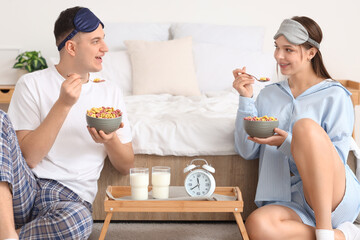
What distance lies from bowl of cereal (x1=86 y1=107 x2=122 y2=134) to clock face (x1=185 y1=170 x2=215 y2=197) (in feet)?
1.16

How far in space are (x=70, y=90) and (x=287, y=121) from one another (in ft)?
3.05

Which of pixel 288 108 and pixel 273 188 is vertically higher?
pixel 288 108

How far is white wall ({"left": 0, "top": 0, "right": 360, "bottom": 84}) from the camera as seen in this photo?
13.0 ft

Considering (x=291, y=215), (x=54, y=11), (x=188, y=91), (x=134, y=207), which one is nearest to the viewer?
(x=134, y=207)

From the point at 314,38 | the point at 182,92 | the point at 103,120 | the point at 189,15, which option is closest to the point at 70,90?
the point at 103,120

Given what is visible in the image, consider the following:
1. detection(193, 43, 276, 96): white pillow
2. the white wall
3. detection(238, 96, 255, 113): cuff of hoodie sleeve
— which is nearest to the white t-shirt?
detection(238, 96, 255, 113): cuff of hoodie sleeve

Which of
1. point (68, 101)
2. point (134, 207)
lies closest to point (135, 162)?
point (134, 207)

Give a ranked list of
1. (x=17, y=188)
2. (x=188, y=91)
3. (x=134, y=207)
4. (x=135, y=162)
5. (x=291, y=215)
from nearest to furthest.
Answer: (x=17, y=188), (x=134, y=207), (x=291, y=215), (x=135, y=162), (x=188, y=91)

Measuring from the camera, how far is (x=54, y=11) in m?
3.95

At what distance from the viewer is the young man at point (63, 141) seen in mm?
1823

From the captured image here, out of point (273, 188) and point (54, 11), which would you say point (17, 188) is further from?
point (54, 11)

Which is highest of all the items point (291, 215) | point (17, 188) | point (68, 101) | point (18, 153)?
point (68, 101)

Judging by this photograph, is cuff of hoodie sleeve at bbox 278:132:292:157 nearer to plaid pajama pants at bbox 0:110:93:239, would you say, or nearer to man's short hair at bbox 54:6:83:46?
plaid pajama pants at bbox 0:110:93:239

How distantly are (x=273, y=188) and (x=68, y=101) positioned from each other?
92 centimetres
